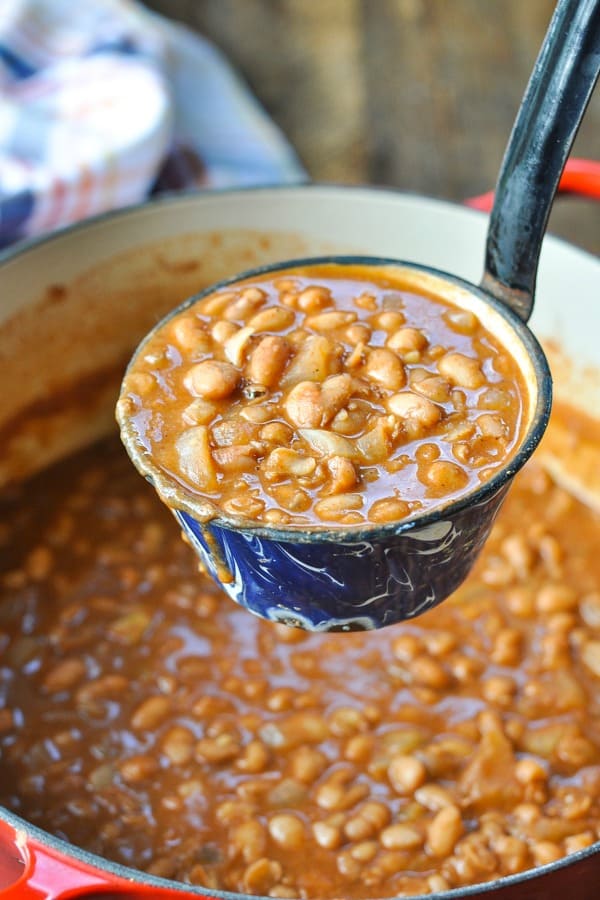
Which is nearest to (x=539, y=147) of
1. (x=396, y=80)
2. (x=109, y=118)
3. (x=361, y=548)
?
(x=361, y=548)

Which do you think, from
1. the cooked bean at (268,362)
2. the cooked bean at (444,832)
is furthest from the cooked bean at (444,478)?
the cooked bean at (444,832)

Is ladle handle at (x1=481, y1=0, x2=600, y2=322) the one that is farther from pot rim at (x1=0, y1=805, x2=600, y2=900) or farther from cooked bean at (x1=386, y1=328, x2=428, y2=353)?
pot rim at (x1=0, y1=805, x2=600, y2=900)

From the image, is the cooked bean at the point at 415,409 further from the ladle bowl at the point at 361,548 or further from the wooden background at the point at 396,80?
the wooden background at the point at 396,80

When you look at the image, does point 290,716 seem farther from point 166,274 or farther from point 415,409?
point 166,274

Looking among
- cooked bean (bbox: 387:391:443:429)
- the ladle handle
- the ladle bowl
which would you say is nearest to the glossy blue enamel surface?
the ladle bowl

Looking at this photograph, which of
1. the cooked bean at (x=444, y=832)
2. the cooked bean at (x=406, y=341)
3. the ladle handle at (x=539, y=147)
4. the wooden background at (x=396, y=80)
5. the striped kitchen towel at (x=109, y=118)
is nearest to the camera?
the ladle handle at (x=539, y=147)

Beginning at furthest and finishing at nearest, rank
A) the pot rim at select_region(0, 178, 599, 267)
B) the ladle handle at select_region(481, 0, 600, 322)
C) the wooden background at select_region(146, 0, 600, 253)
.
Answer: the wooden background at select_region(146, 0, 600, 253) < the pot rim at select_region(0, 178, 599, 267) < the ladle handle at select_region(481, 0, 600, 322)
